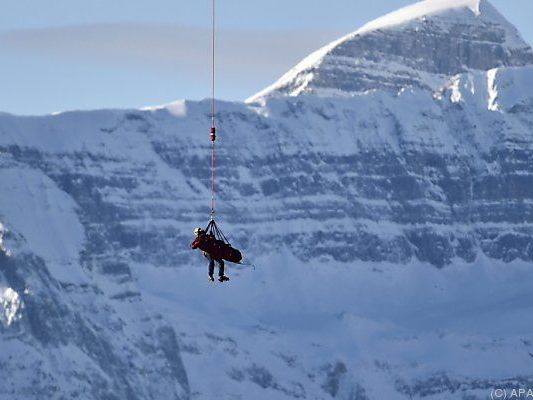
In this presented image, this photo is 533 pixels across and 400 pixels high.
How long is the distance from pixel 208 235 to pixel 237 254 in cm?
204

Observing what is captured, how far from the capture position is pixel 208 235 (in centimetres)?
15612

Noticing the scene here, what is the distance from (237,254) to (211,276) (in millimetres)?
3040

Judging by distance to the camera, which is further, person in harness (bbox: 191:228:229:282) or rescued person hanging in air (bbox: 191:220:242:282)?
person in harness (bbox: 191:228:229:282)

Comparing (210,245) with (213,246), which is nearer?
(213,246)

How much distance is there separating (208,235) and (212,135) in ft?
14.3

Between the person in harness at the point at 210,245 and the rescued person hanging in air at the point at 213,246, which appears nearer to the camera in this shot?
the rescued person hanging in air at the point at 213,246

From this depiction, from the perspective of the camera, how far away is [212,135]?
156m

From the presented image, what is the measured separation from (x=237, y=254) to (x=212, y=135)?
216 inches

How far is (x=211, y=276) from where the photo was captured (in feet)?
516

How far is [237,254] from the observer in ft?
508
